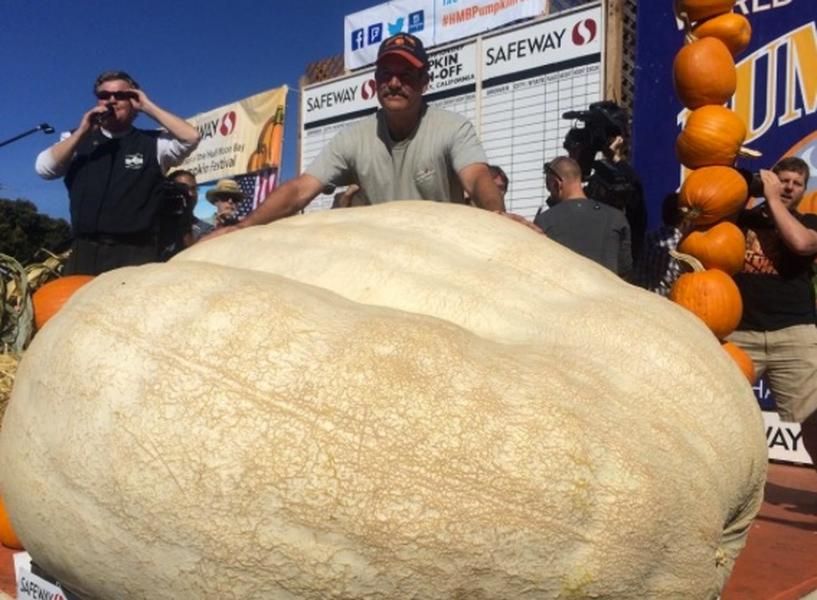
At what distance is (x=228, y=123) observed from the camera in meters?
11.7

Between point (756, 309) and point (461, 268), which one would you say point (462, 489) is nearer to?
point (461, 268)

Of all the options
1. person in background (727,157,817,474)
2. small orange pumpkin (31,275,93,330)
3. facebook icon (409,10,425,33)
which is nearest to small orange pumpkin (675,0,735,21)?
person in background (727,157,817,474)

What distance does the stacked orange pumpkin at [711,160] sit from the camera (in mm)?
3525

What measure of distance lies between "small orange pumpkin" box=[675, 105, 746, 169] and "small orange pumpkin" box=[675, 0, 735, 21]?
45 cm

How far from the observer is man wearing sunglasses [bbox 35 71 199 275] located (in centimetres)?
375

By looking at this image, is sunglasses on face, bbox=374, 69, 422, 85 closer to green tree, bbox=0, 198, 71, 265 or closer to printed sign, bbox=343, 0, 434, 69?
printed sign, bbox=343, 0, 434, 69

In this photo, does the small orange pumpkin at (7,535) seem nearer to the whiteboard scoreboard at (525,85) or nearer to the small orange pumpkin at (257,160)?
the whiteboard scoreboard at (525,85)

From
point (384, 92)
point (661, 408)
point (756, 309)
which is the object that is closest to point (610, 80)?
point (756, 309)

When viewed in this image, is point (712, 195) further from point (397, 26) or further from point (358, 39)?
point (358, 39)

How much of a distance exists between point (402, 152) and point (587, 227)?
114 cm

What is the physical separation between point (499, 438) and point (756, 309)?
3.35 metres

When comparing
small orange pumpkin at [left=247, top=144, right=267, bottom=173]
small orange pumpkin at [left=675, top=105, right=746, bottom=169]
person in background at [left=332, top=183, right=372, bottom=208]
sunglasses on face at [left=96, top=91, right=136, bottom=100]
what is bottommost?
person in background at [left=332, top=183, right=372, bottom=208]

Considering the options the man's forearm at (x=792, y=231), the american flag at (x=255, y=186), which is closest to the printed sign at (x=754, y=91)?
the man's forearm at (x=792, y=231)

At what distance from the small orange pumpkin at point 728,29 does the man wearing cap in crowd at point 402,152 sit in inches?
67.0
